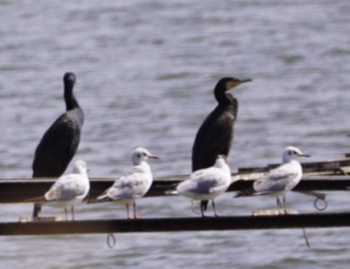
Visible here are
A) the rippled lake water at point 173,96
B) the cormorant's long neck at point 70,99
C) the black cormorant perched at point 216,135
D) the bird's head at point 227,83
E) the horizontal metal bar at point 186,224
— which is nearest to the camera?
the horizontal metal bar at point 186,224

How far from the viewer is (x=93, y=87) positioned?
84.1ft

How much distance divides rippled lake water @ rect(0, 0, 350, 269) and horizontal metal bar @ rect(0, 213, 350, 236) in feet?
17.1

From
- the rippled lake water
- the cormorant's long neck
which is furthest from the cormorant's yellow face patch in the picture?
the rippled lake water

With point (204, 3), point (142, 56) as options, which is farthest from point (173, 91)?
point (204, 3)

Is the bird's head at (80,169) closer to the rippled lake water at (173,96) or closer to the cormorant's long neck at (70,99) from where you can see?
the cormorant's long neck at (70,99)

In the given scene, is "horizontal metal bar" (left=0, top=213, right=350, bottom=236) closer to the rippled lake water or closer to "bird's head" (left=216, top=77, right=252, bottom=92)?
"bird's head" (left=216, top=77, right=252, bottom=92)

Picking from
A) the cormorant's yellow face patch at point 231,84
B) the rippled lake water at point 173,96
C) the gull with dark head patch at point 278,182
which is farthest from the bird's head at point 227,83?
the rippled lake water at point 173,96

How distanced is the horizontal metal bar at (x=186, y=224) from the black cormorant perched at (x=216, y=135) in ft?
5.73

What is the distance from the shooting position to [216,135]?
474 inches

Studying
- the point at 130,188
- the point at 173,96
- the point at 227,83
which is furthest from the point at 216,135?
the point at 173,96

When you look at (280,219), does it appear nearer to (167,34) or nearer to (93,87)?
(93,87)

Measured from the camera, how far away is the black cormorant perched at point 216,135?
1188 cm

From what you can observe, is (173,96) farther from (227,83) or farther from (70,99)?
(227,83)

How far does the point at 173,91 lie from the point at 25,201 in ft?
46.5
